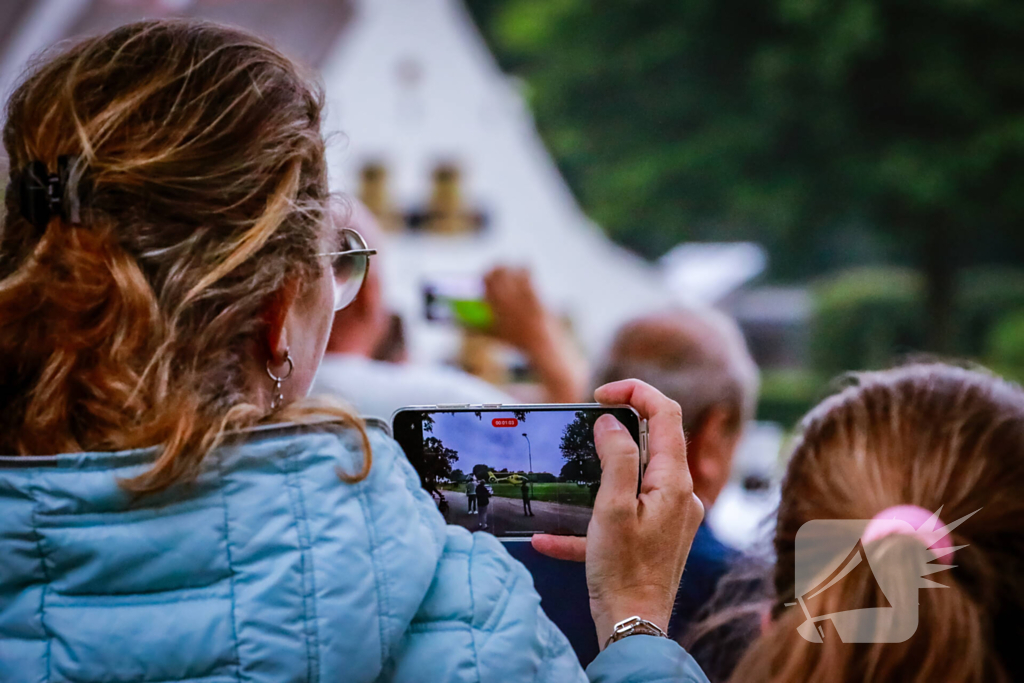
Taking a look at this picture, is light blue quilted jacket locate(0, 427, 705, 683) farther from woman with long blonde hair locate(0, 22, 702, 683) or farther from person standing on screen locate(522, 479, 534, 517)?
person standing on screen locate(522, 479, 534, 517)

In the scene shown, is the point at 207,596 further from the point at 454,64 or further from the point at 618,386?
the point at 454,64

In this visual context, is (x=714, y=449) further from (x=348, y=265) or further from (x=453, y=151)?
(x=453, y=151)

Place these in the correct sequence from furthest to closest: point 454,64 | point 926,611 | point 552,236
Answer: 1. point 552,236
2. point 454,64
3. point 926,611

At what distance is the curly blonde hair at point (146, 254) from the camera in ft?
2.51

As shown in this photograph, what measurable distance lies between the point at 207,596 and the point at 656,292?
8610mm

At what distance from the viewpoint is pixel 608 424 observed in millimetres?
896

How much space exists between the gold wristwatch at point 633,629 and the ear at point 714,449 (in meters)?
0.39

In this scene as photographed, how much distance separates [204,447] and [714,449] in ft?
3.15

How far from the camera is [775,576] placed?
3.81ft

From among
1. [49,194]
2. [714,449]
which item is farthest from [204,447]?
[714,449]

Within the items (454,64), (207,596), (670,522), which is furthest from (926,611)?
(454,64)

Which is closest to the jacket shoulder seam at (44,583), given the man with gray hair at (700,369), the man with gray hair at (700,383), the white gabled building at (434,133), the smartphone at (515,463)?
the smartphone at (515,463)

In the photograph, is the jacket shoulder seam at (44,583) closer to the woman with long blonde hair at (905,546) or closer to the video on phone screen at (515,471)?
the video on phone screen at (515,471)

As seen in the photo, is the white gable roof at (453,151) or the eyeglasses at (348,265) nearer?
the eyeglasses at (348,265)
